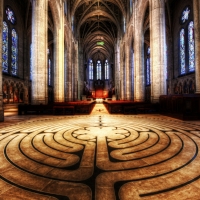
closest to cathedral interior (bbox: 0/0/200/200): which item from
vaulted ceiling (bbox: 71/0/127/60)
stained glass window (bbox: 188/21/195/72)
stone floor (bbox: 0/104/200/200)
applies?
stone floor (bbox: 0/104/200/200)

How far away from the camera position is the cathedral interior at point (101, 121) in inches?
64.9

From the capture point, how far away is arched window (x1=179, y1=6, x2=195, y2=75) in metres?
16.0

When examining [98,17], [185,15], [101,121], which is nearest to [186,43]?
[185,15]

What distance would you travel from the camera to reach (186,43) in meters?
16.9

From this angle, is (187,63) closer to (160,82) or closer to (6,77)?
(160,82)

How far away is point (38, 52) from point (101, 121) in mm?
7380

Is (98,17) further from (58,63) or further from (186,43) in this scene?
(58,63)

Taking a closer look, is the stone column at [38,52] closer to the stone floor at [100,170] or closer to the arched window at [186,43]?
the stone floor at [100,170]

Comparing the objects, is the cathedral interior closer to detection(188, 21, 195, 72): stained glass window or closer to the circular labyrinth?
the circular labyrinth

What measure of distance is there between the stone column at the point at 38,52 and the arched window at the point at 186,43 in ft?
55.3

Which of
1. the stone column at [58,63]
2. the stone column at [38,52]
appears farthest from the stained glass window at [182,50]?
the stone column at [38,52]

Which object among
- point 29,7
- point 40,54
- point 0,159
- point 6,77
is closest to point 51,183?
point 0,159

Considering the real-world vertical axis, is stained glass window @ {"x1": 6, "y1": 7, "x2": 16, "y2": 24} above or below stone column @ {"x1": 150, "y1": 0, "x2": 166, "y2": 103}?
above

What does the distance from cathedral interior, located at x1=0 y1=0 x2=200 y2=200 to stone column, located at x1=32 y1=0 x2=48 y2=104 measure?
0.23 ft
